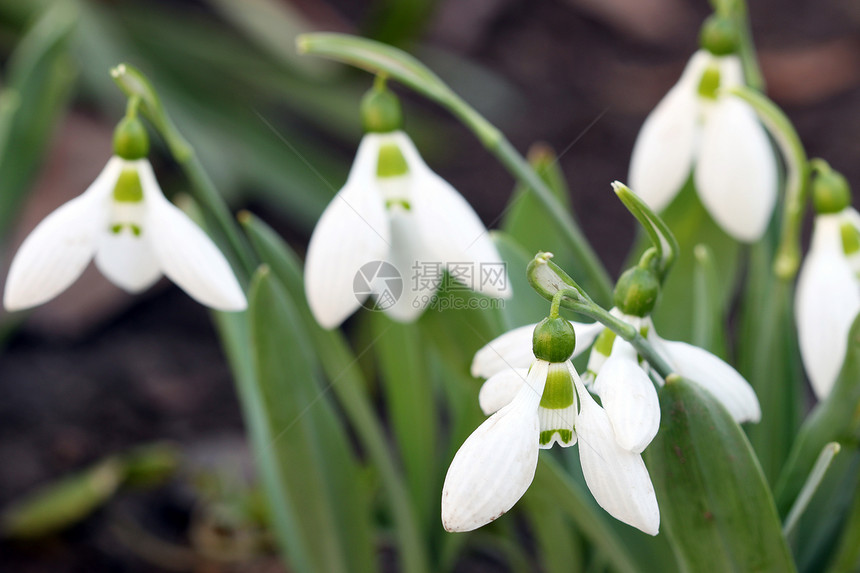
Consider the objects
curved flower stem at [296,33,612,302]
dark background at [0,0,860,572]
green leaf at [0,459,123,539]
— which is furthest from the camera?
dark background at [0,0,860,572]

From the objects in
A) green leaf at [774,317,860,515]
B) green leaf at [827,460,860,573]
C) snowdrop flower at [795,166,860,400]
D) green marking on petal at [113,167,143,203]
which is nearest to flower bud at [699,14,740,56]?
snowdrop flower at [795,166,860,400]

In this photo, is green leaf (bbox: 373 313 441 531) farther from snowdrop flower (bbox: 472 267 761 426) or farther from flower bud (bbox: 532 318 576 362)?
flower bud (bbox: 532 318 576 362)

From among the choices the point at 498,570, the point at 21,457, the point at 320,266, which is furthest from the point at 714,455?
the point at 21,457

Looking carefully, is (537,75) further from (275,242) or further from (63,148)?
(275,242)

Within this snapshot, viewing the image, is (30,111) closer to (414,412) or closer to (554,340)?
(414,412)

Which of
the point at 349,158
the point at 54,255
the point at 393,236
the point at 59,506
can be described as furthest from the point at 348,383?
the point at 349,158

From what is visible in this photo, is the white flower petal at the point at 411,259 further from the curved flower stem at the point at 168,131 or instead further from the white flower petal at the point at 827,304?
the white flower petal at the point at 827,304

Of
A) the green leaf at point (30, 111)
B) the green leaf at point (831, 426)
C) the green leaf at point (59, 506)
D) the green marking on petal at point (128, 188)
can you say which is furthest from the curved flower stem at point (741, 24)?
the green leaf at point (59, 506)
